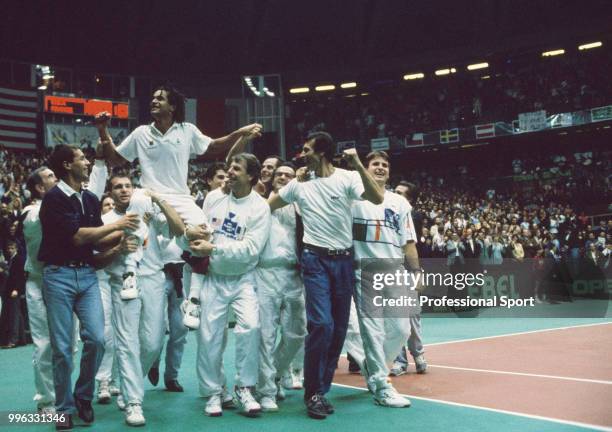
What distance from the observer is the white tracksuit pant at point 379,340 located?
236 inches

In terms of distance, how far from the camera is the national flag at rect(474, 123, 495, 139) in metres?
34.7

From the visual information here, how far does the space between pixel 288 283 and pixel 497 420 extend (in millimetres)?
2334

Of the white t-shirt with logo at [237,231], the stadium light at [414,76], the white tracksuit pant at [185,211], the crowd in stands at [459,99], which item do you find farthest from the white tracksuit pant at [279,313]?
the stadium light at [414,76]

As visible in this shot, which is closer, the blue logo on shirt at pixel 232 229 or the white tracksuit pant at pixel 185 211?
the white tracksuit pant at pixel 185 211

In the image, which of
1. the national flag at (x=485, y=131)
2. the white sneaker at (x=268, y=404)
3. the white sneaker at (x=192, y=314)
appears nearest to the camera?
the white sneaker at (x=192, y=314)

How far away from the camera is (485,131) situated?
1377 inches

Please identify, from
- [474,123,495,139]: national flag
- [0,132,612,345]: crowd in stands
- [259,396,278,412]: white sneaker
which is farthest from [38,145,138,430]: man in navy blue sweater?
[474,123,495,139]: national flag

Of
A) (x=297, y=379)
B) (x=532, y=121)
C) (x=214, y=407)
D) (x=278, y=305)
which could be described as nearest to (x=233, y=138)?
(x=278, y=305)

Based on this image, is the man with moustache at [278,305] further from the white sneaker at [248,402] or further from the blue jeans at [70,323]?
the blue jeans at [70,323]

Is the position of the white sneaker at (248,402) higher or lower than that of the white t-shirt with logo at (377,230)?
lower

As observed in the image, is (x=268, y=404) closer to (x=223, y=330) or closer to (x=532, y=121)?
(x=223, y=330)

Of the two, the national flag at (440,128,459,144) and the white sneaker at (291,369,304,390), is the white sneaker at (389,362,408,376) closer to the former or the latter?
the white sneaker at (291,369,304,390)

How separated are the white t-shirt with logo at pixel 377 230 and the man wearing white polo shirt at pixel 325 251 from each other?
0.61m

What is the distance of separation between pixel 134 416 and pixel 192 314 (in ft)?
3.33
